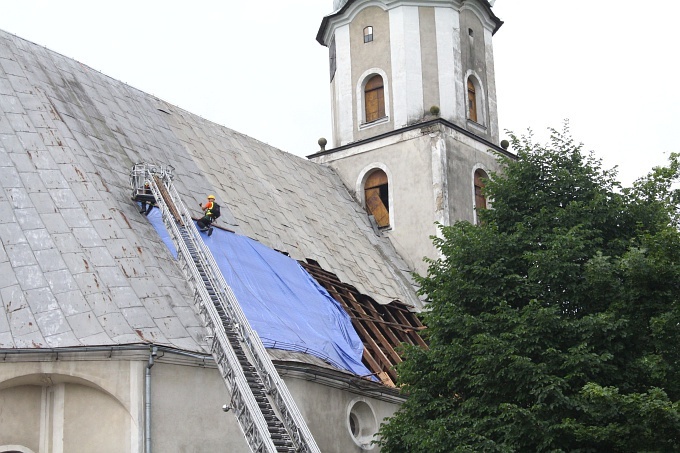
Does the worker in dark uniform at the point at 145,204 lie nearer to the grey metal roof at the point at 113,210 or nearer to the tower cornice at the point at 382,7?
the grey metal roof at the point at 113,210

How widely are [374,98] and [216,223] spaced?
37.7 feet

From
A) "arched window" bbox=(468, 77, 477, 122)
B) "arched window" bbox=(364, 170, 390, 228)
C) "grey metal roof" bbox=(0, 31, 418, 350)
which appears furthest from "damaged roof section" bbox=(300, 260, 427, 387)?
"arched window" bbox=(468, 77, 477, 122)

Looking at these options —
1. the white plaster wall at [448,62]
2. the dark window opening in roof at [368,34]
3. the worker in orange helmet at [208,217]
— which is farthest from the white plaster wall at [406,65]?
the worker in orange helmet at [208,217]

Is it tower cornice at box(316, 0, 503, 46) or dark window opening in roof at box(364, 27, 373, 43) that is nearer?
tower cornice at box(316, 0, 503, 46)

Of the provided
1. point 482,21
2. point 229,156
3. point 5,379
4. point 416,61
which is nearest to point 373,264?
point 229,156

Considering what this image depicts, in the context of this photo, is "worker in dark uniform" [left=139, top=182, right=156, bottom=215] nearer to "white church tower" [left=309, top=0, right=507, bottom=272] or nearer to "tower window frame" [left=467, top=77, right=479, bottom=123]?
"white church tower" [left=309, top=0, right=507, bottom=272]

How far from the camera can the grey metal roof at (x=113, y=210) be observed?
62.1ft

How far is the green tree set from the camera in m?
17.5

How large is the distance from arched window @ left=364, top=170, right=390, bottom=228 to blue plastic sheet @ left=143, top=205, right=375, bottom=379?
27.1 feet

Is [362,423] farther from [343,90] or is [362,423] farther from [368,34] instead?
[368,34]

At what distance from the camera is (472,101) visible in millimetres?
35031

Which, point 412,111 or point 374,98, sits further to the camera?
point 374,98

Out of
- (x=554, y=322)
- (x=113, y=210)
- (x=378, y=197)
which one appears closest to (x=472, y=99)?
(x=378, y=197)

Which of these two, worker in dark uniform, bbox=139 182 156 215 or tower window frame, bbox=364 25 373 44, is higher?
tower window frame, bbox=364 25 373 44
